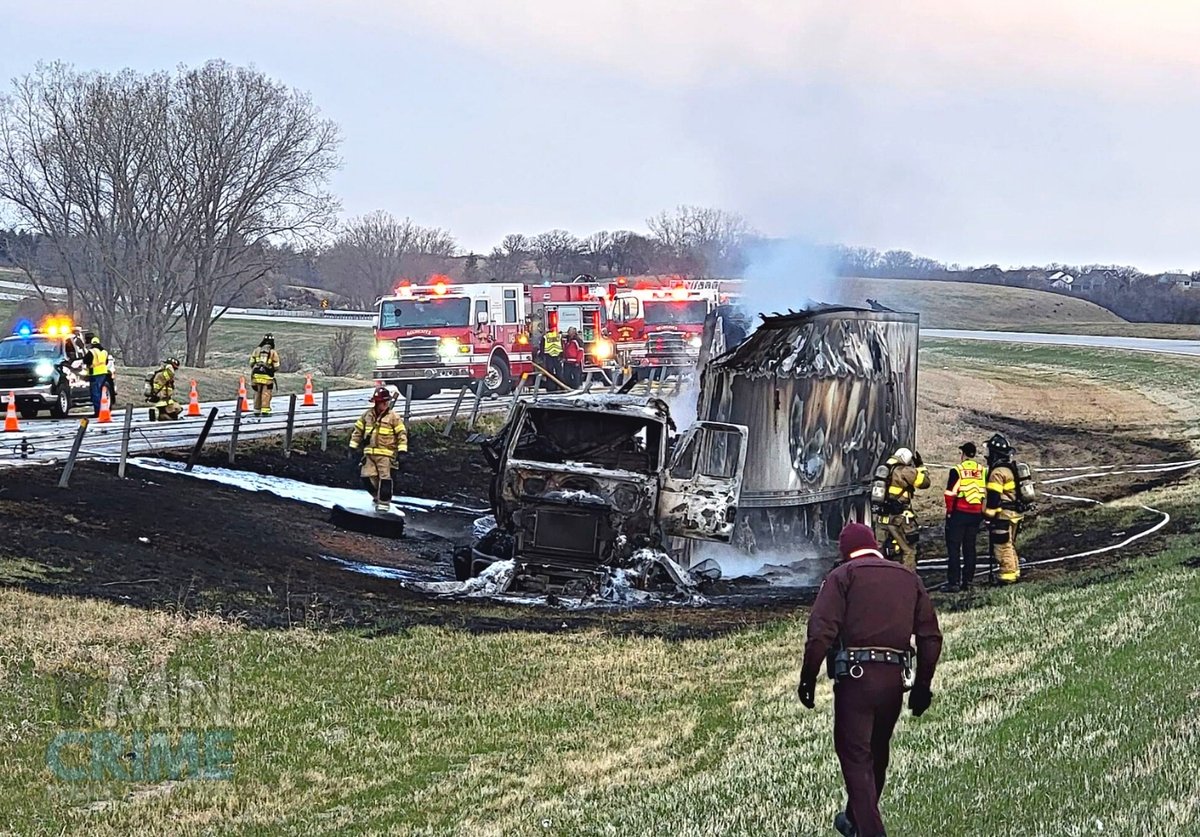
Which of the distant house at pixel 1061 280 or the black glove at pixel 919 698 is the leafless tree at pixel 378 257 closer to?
the distant house at pixel 1061 280

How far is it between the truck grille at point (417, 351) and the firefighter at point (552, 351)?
2908 mm

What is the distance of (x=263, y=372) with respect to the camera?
26.2 metres

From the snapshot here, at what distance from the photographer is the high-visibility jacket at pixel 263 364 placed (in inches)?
1014

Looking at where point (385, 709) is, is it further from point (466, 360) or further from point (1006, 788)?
point (466, 360)

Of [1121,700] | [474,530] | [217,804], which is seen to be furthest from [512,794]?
[474,530]

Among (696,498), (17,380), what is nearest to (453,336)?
(17,380)

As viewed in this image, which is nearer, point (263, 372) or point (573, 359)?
point (263, 372)

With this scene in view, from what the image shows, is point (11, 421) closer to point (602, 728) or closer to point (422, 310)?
point (422, 310)

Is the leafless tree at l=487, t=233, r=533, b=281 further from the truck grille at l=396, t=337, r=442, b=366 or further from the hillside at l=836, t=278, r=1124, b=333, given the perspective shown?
the truck grille at l=396, t=337, r=442, b=366

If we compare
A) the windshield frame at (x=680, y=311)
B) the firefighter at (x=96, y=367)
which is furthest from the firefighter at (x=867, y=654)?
the windshield frame at (x=680, y=311)

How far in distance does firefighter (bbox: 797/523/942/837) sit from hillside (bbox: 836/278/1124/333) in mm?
69729

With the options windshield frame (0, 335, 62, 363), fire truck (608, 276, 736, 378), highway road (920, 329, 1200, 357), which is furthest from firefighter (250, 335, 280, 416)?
highway road (920, 329, 1200, 357)

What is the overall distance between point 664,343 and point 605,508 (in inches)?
941

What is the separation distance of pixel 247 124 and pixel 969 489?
39353 millimetres
